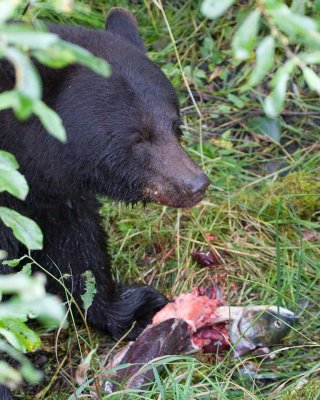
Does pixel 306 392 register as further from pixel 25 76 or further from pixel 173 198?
pixel 25 76

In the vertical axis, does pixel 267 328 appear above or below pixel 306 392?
below

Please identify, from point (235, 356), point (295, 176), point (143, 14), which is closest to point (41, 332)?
point (235, 356)

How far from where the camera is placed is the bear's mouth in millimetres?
3463

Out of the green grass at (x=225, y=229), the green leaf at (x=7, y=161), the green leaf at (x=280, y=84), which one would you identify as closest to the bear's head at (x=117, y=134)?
the green grass at (x=225, y=229)

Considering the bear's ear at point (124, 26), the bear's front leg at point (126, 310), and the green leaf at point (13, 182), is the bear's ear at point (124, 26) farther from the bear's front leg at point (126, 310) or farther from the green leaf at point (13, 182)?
the green leaf at point (13, 182)

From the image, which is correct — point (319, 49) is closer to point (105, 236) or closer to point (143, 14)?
point (105, 236)

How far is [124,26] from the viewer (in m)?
3.89

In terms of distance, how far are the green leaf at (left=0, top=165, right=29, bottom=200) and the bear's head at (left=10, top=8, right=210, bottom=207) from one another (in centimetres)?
157

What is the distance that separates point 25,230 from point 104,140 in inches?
60.8

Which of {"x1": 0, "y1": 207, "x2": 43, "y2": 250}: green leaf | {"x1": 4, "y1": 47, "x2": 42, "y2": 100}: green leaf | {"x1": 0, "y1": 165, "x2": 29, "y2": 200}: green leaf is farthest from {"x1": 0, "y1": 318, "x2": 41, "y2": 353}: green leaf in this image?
{"x1": 4, "y1": 47, "x2": 42, "y2": 100}: green leaf

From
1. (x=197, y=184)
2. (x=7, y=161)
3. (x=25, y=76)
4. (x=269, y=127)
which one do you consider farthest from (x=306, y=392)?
(x=269, y=127)

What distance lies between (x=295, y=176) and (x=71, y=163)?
6.56ft

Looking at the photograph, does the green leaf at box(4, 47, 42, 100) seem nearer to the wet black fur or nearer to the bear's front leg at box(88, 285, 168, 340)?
the wet black fur

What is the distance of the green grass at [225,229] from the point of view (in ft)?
12.4
